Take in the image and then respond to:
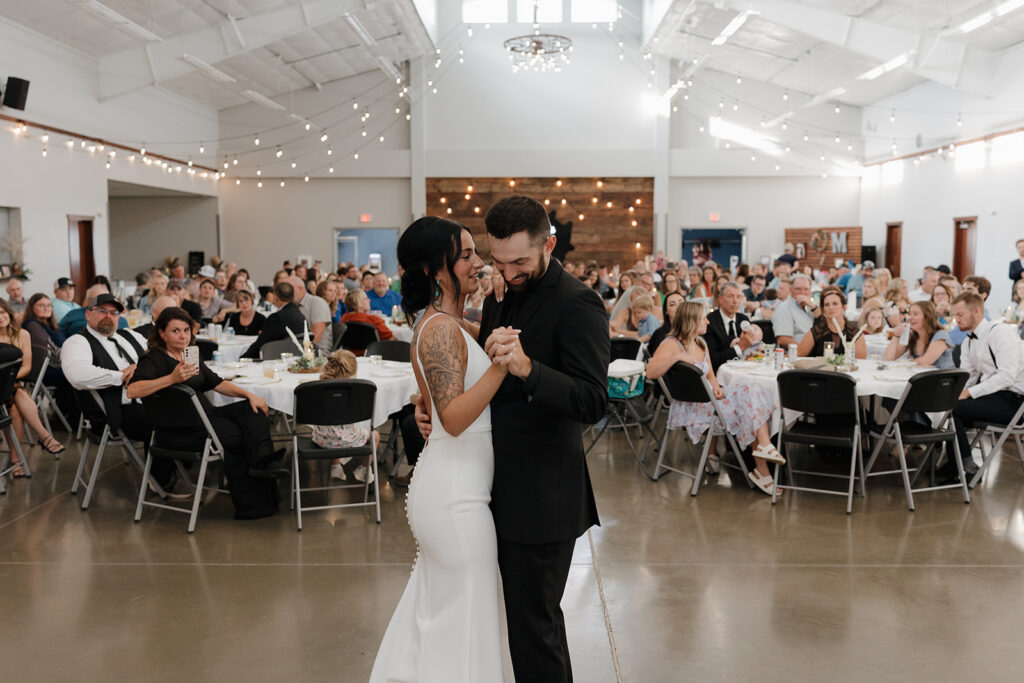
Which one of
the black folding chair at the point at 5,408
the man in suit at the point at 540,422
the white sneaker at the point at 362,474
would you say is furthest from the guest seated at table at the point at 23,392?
the man in suit at the point at 540,422

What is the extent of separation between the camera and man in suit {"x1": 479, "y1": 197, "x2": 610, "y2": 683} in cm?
201

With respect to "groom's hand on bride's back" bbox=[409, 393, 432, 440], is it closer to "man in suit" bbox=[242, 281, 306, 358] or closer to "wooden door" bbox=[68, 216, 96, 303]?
"man in suit" bbox=[242, 281, 306, 358]

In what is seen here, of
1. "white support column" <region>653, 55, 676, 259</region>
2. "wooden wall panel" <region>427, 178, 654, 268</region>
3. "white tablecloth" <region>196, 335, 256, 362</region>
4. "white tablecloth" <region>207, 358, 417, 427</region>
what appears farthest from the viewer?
"wooden wall panel" <region>427, 178, 654, 268</region>

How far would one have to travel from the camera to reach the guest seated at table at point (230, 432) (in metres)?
4.97

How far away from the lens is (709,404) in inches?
232

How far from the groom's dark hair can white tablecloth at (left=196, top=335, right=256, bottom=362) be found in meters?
5.81

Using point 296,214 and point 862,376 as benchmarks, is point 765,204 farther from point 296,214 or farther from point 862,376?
point 862,376

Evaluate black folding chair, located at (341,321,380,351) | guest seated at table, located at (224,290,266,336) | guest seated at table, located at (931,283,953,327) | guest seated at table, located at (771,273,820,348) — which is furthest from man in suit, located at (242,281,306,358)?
guest seated at table, located at (931,283,953,327)

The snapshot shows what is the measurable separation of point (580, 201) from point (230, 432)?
14993 mm

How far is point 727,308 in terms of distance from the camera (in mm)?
6996

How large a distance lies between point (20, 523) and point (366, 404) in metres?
2.17

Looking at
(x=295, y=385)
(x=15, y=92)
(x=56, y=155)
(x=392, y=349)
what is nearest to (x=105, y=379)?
(x=295, y=385)

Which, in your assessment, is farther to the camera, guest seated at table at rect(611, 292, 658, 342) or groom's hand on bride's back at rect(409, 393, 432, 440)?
guest seated at table at rect(611, 292, 658, 342)

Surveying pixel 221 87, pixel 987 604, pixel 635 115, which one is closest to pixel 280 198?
pixel 221 87
